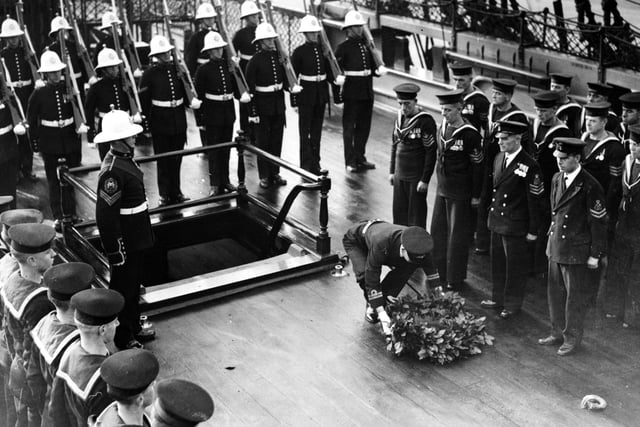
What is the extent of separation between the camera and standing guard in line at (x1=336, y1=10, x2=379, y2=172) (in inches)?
407

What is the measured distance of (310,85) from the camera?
1022 cm

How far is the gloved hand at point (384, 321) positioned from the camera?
6.49 meters

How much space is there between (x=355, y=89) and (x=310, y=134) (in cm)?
70

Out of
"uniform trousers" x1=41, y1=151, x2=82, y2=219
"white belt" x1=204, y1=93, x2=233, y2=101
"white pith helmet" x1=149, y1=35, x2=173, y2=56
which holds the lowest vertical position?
"uniform trousers" x1=41, y1=151, x2=82, y2=219

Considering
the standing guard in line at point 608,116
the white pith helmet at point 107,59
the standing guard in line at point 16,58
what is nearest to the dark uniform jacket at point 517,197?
the standing guard in line at point 608,116

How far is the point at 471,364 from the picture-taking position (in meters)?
6.37

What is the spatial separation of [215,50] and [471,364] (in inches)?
182

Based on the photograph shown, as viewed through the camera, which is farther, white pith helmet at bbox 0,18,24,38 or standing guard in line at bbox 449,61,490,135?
white pith helmet at bbox 0,18,24,38

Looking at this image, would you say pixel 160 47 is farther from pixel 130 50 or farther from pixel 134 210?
pixel 134 210

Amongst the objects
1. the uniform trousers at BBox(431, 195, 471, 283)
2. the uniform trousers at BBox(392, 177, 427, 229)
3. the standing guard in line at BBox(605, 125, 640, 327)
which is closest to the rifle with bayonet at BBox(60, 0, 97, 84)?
the uniform trousers at BBox(392, 177, 427, 229)

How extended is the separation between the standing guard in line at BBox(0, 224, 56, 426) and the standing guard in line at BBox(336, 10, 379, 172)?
18.4 ft

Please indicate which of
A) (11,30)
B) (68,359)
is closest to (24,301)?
(68,359)

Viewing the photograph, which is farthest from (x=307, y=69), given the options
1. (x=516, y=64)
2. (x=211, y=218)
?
(x=516, y=64)

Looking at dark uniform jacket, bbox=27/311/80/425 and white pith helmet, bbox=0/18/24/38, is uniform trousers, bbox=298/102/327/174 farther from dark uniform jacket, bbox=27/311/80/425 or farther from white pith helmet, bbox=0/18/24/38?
dark uniform jacket, bbox=27/311/80/425
